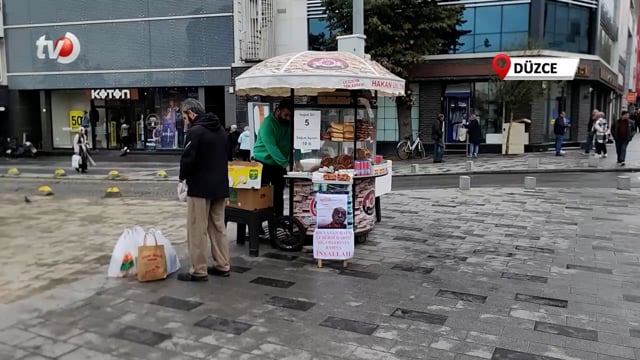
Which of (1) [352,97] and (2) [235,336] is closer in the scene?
(2) [235,336]

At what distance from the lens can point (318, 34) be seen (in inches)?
1043

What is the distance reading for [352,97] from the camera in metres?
7.68

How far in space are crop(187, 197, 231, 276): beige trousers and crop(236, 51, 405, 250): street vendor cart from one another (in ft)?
4.32

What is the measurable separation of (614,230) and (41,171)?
19478 mm

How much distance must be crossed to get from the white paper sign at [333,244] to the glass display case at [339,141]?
3.53 ft

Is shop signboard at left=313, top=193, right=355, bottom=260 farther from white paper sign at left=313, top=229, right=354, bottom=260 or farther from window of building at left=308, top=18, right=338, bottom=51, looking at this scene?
window of building at left=308, top=18, right=338, bottom=51

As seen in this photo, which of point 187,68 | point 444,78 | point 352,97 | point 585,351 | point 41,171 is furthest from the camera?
point 187,68

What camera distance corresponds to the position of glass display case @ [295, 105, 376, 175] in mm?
7539

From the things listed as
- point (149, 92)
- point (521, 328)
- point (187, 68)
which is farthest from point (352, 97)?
point (149, 92)

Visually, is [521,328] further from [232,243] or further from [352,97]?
[232,243]

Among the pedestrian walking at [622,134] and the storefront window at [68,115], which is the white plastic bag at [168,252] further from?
the storefront window at [68,115]

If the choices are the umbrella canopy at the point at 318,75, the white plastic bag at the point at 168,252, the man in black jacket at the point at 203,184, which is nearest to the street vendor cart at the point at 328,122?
the umbrella canopy at the point at 318,75

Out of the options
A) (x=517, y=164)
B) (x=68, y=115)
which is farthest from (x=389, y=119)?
(x=68, y=115)

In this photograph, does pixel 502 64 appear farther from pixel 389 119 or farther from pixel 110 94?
pixel 110 94
